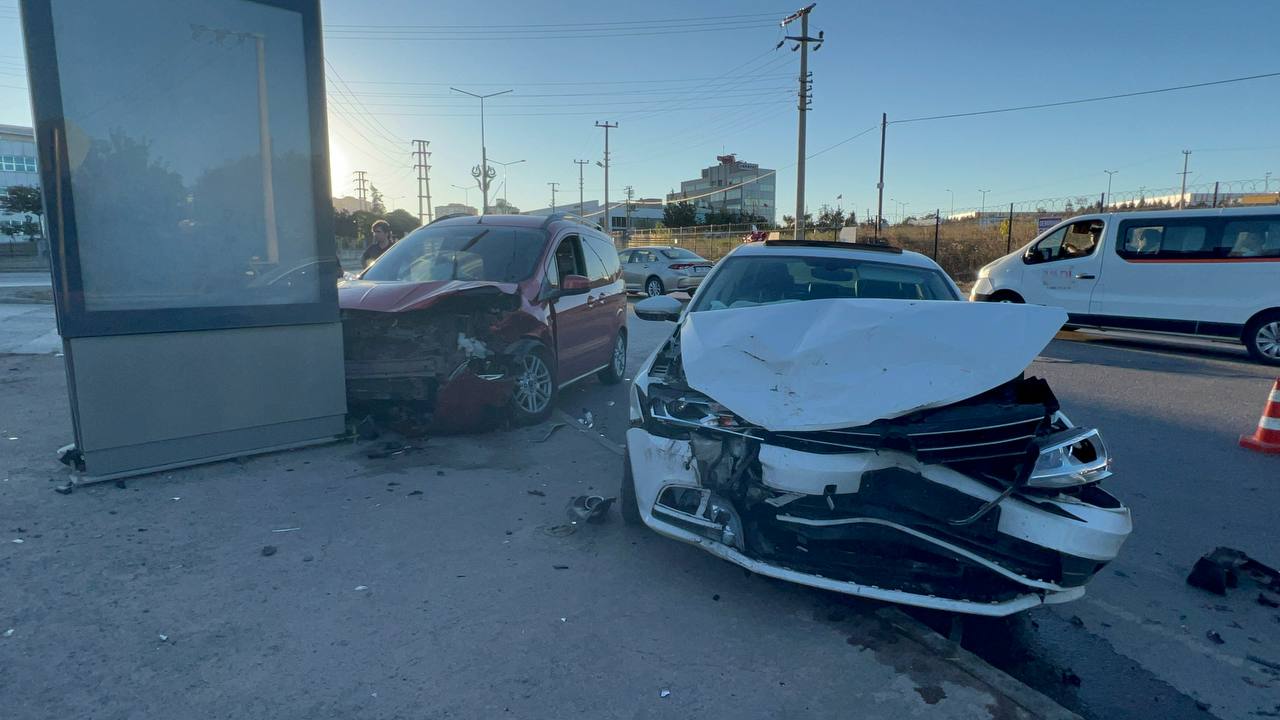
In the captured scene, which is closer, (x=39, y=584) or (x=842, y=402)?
(x=842, y=402)

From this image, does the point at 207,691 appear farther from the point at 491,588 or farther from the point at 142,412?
the point at 142,412

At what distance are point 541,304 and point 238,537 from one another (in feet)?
10.6

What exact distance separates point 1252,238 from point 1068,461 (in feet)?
34.0

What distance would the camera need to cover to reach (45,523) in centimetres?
416

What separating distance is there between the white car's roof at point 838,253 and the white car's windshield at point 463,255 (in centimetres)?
235

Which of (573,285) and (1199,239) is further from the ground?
(1199,239)

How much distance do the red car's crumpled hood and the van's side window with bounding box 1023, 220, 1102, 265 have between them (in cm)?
1001

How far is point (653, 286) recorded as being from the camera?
2148 centimetres

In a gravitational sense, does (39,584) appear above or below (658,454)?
below

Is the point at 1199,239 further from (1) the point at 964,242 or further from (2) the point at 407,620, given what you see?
(1) the point at 964,242

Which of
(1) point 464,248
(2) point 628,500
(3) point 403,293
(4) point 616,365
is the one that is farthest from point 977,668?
(4) point 616,365

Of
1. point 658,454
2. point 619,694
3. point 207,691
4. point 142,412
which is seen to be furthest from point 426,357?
point 619,694

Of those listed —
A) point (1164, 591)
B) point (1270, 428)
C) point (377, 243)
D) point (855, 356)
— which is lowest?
point (1164, 591)

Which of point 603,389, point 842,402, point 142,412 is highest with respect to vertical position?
point 842,402
